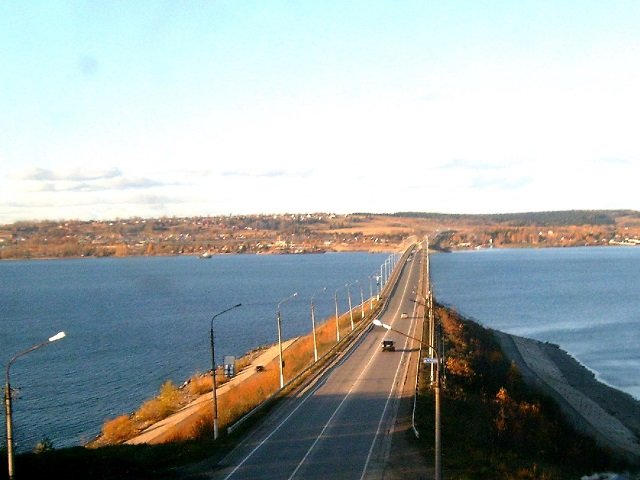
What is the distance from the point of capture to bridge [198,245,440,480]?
82.9ft

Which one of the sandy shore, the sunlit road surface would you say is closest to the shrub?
the sunlit road surface

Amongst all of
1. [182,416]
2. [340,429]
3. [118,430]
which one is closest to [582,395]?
[182,416]

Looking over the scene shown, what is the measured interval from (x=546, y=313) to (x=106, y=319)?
2307 inches

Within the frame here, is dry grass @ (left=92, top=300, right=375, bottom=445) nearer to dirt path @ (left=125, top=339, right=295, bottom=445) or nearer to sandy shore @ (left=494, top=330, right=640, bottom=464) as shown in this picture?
dirt path @ (left=125, top=339, right=295, bottom=445)

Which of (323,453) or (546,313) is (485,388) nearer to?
(323,453)

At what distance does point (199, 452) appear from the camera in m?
27.6

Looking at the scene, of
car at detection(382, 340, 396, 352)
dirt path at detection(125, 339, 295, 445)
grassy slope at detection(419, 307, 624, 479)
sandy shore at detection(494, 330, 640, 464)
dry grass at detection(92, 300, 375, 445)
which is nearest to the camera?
grassy slope at detection(419, 307, 624, 479)

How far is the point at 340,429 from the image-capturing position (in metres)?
30.9

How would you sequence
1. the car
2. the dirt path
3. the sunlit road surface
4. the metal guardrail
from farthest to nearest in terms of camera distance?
the car, the dirt path, the metal guardrail, the sunlit road surface

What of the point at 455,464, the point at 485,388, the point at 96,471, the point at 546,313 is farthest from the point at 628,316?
the point at 96,471

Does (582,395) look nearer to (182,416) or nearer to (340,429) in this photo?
(182,416)

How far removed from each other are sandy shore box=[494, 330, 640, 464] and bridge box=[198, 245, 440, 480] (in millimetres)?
10756

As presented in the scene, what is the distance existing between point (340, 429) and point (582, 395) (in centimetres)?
2877

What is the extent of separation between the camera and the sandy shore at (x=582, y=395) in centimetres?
4253
